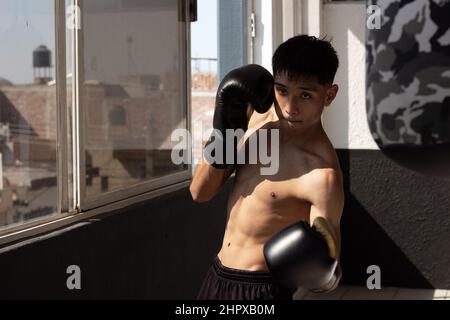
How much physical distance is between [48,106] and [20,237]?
463 mm

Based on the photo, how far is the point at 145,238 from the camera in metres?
3.11

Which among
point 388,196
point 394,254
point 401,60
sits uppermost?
point 401,60

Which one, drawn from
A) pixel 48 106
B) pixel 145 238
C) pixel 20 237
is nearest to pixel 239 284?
pixel 20 237

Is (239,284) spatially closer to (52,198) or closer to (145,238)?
(52,198)

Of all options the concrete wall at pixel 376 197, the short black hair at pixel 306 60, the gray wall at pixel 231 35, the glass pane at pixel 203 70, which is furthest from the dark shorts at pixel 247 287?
the concrete wall at pixel 376 197

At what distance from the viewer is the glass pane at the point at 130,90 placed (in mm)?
2805

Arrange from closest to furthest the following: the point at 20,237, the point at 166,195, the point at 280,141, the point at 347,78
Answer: the point at 280,141 < the point at 20,237 < the point at 166,195 < the point at 347,78

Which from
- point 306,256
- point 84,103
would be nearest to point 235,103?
point 306,256

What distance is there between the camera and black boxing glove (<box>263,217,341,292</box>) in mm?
1657

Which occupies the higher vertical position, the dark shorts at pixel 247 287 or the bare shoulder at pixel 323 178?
the bare shoulder at pixel 323 178

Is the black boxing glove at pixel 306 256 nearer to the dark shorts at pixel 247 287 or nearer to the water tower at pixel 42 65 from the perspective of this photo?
the dark shorts at pixel 247 287

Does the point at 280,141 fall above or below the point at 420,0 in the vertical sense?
below

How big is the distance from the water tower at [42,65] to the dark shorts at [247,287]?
0.87m

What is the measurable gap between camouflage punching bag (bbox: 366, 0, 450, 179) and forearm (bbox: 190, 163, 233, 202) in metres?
1.40
